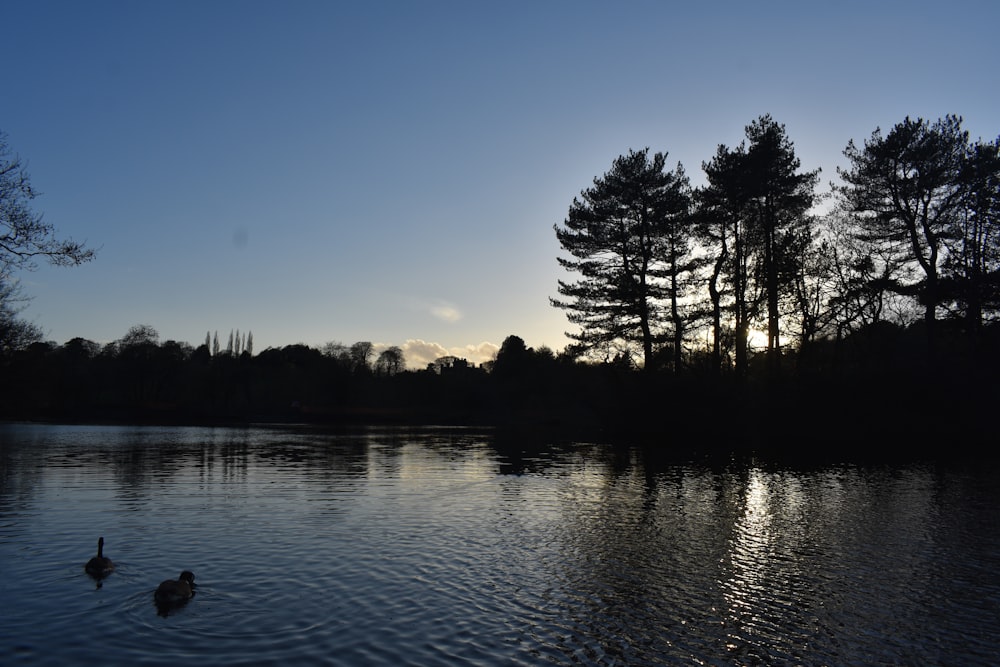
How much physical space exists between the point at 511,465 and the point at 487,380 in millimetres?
87977

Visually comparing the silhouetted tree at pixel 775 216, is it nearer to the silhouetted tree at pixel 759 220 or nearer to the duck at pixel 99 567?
the silhouetted tree at pixel 759 220

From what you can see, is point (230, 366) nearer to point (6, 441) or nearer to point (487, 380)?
point (487, 380)

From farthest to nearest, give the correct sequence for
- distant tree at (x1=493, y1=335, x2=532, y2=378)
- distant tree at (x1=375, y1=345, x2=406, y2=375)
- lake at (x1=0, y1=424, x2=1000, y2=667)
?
distant tree at (x1=375, y1=345, x2=406, y2=375) → distant tree at (x1=493, y1=335, x2=532, y2=378) → lake at (x1=0, y1=424, x2=1000, y2=667)

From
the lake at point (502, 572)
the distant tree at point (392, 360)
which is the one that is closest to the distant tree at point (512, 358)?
the distant tree at point (392, 360)

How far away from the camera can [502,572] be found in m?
11.7

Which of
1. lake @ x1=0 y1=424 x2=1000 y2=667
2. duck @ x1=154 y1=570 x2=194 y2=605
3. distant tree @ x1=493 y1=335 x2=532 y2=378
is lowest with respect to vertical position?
lake @ x1=0 y1=424 x2=1000 y2=667

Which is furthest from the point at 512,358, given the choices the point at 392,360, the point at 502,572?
the point at 502,572

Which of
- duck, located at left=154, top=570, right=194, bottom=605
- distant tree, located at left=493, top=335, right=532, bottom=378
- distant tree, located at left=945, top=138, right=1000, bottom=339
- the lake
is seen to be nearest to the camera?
the lake

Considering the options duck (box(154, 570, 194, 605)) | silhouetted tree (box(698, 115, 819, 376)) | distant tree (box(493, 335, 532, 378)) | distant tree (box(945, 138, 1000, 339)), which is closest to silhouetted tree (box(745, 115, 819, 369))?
silhouetted tree (box(698, 115, 819, 376))

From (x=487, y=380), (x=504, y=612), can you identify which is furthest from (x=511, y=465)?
(x=487, y=380)

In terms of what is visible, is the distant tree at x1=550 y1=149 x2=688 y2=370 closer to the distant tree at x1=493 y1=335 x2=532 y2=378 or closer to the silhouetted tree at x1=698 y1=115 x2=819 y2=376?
the silhouetted tree at x1=698 y1=115 x2=819 y2=376

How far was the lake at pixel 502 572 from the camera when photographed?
323 inches

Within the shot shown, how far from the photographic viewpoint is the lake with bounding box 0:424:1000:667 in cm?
820

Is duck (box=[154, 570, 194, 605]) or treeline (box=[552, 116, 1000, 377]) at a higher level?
treeline (box=[552, 116, 1000, 377])
